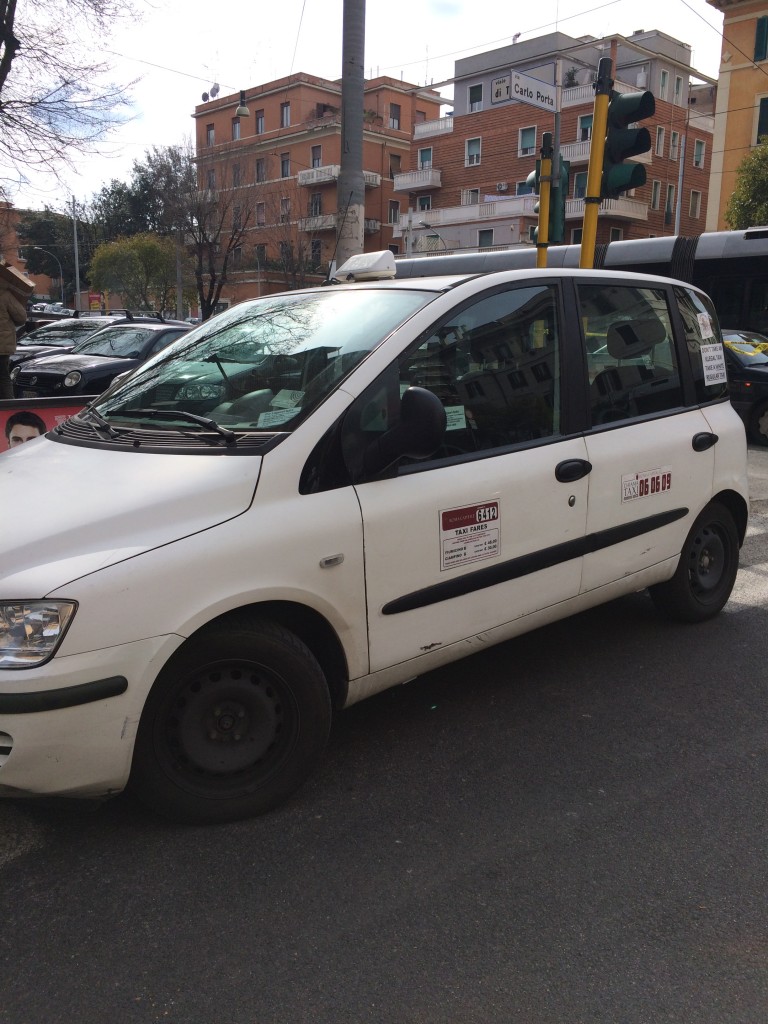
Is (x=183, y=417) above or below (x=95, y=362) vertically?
above

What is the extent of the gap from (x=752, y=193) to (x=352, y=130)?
22.4 meters

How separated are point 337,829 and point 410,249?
1880 inches

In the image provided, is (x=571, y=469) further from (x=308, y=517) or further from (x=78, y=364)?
(x=78, y=364)

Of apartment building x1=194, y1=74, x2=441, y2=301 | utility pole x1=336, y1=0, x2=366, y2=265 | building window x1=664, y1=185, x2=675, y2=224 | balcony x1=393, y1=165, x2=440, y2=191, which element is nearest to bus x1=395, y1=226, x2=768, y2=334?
utility pole x1=336, y1=0, x2=366, y2=265

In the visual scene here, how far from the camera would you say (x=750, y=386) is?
12367 millimetres

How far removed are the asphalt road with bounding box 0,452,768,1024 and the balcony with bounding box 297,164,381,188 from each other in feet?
168

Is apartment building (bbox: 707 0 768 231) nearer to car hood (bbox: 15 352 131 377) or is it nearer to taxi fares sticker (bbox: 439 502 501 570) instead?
car hood (bbox: 15 352 131 377)

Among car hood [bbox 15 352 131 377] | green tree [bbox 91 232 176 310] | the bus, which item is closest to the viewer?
car hood [bbox 15 352 131 377]

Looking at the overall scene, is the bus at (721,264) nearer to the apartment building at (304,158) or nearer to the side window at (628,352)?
the side window at (628,352)

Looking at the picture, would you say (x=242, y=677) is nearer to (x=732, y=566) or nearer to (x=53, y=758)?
(x=53, y=758)

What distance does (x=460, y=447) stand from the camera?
3287mm

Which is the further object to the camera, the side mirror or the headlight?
the side mirror

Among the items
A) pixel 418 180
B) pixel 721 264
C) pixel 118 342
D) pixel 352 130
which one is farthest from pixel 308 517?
pixel 418 180

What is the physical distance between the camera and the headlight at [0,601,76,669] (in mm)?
2363
